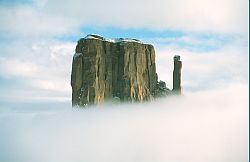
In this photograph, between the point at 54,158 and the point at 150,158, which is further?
the point at 54,158

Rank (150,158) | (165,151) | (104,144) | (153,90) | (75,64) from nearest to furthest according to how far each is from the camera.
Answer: (75,64) < (153,90) < (150,158) < (165,151) < (104,144)

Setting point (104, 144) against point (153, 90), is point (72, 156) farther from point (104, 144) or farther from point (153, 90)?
point (153, 90)

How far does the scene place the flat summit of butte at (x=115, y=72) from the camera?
121 m

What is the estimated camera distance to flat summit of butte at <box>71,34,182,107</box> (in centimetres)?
12112

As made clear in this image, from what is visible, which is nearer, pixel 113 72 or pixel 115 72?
pixel 113 72

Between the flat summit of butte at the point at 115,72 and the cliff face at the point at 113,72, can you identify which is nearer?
the cliff face at the point at 113,72

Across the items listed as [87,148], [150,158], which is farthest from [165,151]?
[87,148]

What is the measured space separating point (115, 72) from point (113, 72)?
443mm

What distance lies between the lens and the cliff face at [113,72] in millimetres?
120938

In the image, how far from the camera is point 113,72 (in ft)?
417

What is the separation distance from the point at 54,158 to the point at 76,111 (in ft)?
119

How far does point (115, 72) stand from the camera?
127 metres

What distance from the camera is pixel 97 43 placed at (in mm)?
123500

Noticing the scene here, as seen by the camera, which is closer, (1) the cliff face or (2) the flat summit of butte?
(1) the cliff face
